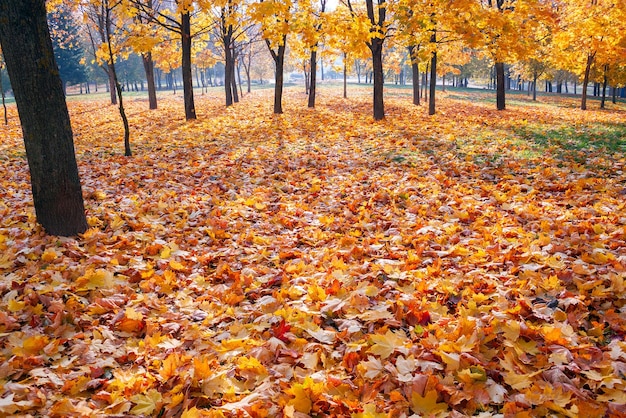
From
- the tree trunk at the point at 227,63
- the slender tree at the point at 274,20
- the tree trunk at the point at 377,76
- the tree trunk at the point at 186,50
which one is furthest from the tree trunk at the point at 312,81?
the tree trunk at the point at 186,50

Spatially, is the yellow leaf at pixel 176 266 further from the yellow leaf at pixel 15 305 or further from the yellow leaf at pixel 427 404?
the yellow leaf at pixel 427 404

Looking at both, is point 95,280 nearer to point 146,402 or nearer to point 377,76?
point 146,402

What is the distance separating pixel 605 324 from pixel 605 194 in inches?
141

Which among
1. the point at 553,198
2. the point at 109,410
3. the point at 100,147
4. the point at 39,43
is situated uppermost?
the point at 39,43

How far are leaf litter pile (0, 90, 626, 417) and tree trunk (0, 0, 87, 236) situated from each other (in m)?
0.40

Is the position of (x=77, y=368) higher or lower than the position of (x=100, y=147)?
lower

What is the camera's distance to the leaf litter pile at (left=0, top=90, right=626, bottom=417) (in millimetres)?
2418

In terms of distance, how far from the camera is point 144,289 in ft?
12.5

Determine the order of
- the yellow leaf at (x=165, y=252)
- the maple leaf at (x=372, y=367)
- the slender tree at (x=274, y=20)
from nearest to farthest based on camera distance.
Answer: the maple leaf at (x=372, y=367)
the yellow leaf at (x=165, y=252)
the slender tree at (x=274, y=20)

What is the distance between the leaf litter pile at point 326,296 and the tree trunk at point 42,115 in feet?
1.32

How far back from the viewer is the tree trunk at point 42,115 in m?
4.19

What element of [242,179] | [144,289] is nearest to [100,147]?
[242,179]

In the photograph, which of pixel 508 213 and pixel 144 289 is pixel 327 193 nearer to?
pixel 508 213

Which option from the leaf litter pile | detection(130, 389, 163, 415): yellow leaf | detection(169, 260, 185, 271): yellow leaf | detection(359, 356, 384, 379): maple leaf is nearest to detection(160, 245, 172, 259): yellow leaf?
the leaf litter pile
